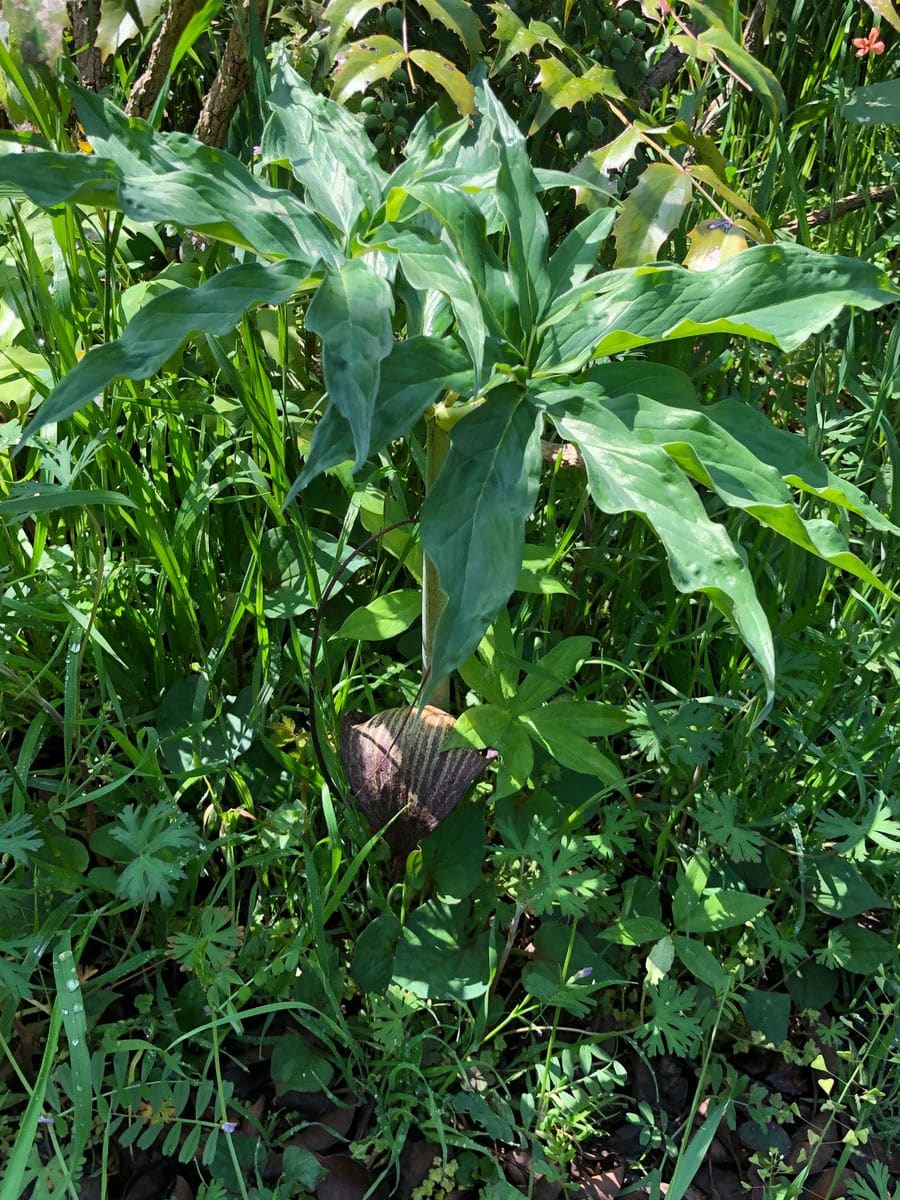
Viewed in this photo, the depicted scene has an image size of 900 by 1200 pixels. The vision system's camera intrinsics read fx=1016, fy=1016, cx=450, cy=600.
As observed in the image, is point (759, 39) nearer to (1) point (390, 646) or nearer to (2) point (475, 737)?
(1) point (390, 646)

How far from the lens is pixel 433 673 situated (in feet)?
2.95

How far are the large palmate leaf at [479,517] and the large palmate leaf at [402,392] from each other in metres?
0.05

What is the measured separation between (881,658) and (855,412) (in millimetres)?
706

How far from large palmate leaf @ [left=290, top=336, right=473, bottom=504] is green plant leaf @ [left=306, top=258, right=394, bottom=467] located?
3cm

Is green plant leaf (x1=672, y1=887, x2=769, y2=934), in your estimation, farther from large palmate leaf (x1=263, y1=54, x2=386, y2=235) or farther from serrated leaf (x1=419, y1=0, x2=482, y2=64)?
serrated leaf (x1=419, y1=0, x2=482, y2=64)

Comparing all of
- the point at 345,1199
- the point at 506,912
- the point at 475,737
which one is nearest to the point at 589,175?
the point at 475,737

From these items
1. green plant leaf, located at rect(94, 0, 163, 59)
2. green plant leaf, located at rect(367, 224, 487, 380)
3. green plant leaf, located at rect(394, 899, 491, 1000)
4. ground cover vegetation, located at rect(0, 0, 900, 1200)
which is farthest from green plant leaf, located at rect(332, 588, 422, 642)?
green plant leaf, located at rect(94, 0, 163, 59)

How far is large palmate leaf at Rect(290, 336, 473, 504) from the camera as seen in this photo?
2.99ft

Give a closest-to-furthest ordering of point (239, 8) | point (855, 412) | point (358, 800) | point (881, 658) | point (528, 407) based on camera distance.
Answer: point (528, 407) → point (358, 800) → point (881, 658) → point (239, 8) → point (855, 412)

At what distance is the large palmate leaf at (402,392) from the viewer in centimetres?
91

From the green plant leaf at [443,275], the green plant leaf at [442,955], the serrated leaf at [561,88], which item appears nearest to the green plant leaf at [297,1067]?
the green plant leaf at [442,955]

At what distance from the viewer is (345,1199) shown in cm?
121

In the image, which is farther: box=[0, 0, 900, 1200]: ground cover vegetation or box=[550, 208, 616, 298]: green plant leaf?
box=[550, 208, 616, 298]: green plant leaf

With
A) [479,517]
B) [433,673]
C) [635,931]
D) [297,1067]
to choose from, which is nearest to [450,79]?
[479,517]
